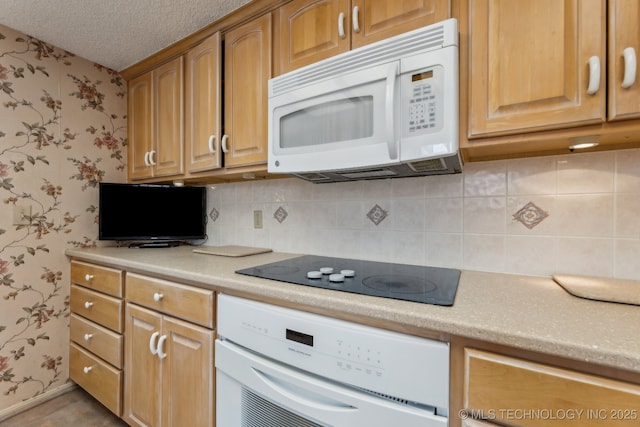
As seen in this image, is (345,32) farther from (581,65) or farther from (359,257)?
(359,257)

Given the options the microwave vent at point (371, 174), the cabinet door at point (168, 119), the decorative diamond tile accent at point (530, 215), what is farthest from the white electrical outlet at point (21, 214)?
the decorative diamond tile accent at point (530, 215)

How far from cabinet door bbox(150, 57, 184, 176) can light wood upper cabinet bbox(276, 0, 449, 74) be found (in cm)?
78

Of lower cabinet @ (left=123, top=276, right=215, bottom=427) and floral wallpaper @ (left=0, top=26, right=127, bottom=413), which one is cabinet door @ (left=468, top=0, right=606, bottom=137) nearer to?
lower cabinet @ (left=123, top=276, right=215, bottom=427)

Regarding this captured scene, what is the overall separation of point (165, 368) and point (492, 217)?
1.48 meters

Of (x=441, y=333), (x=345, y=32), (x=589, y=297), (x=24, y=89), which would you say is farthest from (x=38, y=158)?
(x=589, y=297)

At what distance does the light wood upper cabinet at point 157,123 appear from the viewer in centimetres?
172

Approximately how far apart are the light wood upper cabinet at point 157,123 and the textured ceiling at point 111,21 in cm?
18

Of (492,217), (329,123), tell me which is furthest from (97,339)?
(492,217)

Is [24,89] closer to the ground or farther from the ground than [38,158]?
farther from the ground

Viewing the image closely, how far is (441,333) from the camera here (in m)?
0.68

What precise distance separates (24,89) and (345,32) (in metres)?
1.82

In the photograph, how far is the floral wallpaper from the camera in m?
1.56

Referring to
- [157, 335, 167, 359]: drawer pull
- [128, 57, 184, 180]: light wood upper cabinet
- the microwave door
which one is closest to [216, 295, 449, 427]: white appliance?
[157, 335, 167, 359]: drawer pull

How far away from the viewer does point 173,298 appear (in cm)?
118
